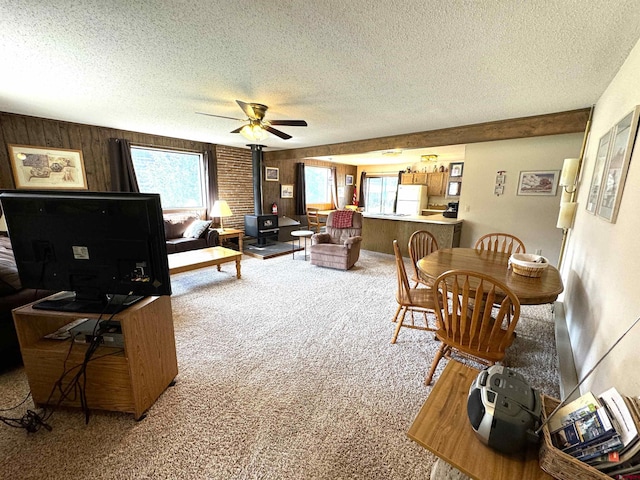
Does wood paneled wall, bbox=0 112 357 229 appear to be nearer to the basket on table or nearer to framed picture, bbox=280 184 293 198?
framed picture, bbox=280 184 293 198

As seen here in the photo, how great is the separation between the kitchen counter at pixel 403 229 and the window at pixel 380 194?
3.63 meters

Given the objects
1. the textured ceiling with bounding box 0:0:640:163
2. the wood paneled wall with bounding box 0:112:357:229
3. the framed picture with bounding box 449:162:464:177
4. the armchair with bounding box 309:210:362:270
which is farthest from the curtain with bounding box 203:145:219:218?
the framed picture with bounding box 449:162:464:177

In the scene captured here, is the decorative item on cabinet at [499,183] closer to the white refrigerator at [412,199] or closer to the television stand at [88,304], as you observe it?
the white refrigerator at [412,199]

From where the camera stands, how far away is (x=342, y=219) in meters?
4.80

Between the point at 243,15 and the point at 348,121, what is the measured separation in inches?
93.7

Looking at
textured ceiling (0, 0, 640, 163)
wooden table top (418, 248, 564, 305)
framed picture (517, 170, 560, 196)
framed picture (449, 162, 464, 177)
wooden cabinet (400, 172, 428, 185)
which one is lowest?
wooden table top (418, 248, 564, 305)

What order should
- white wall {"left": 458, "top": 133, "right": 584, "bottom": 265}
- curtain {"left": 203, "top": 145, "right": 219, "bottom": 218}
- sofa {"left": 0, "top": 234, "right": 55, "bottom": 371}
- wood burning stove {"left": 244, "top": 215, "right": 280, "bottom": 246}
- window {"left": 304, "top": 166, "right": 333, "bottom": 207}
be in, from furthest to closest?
window {"left": 304, "top": 166, "right": 333, "bottom": 207}, wood burning stove {"left": 244, "top": 215, "right": 280, "bottom": 246}, curtain {"left": 203, "top": 145, "right": 219, "bottom": 218}, white wall {"left": 458, "top": 133, "right": 584, "bottom": 265}, sofa {"left": 0, "top": 234, "right": 55, "bottom": 371}

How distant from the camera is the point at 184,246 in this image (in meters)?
4.54

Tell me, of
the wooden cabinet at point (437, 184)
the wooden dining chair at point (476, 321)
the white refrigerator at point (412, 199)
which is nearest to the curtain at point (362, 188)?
the white refrigerator at point (412, 199)

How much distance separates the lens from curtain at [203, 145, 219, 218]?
567cm

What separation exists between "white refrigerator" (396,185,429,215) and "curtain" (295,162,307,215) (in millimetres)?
2896

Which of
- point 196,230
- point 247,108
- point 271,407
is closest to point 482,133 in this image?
point 247,108

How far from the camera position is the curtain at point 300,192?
7719 mm

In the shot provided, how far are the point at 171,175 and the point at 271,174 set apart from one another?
2.51m
